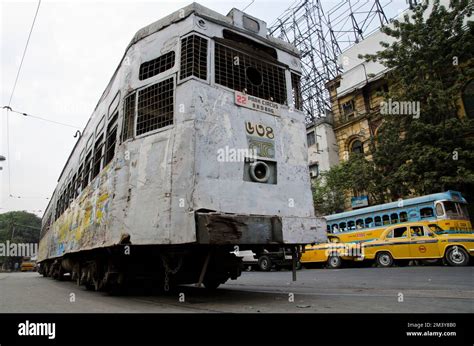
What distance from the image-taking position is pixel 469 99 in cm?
2056

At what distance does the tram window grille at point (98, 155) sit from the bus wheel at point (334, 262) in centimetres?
1257

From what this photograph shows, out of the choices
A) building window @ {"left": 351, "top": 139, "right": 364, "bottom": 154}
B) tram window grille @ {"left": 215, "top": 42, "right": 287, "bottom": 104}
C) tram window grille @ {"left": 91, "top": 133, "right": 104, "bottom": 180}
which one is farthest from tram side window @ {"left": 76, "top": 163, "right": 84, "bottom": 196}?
building window @ {"left": 351, "top": 139, "right": 364, "bottom": 154}

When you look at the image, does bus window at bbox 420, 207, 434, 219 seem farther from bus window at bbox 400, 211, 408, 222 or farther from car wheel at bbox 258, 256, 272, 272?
car wheel at bbox 258, 256, 272, 272

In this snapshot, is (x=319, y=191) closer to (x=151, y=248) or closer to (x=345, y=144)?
(x=345, y=144)

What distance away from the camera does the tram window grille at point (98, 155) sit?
25.7 ft

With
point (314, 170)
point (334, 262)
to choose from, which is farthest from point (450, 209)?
point (314, 170)

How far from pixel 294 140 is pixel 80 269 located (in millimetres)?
6763

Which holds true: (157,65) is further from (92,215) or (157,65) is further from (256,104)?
(92,215)

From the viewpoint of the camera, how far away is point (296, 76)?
7.31m

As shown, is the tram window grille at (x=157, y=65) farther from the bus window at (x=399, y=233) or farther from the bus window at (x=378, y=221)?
the bus window at (x=378, y=221)

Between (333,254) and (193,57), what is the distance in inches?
541

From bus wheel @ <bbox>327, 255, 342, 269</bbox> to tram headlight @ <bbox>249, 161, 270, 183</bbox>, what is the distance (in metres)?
12.4
